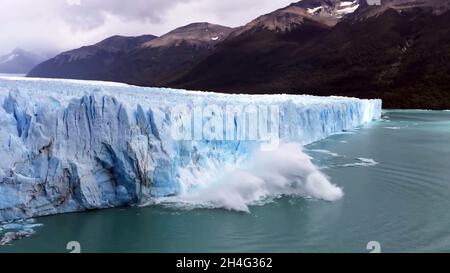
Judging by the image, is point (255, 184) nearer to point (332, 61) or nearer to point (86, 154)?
point (86, 154)

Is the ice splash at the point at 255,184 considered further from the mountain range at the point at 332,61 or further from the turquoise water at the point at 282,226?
the mountain range at the point at 332,61

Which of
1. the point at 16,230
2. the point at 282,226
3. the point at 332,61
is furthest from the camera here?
the point at 332,61
